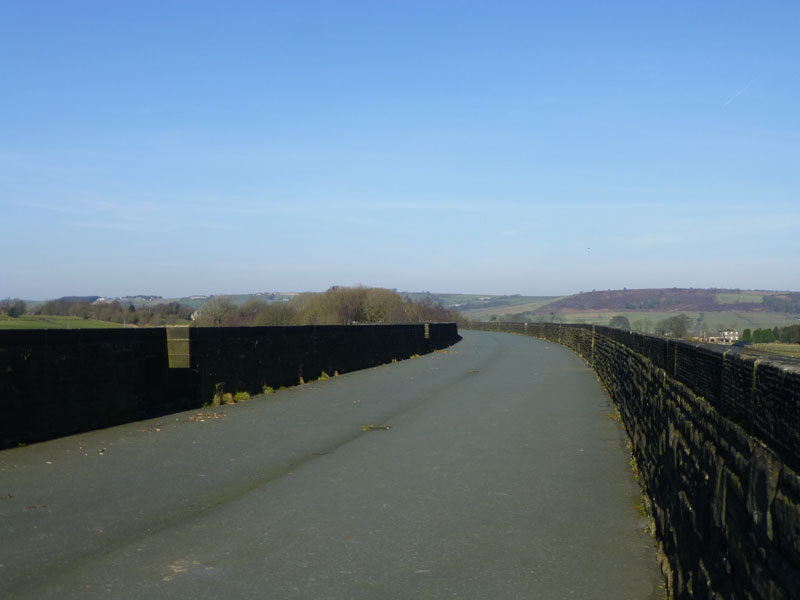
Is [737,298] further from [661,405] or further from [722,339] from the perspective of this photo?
[661,405]

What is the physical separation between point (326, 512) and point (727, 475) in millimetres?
3986

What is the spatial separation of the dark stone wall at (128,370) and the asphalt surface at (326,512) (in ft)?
1.51

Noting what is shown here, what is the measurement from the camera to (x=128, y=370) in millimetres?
12156

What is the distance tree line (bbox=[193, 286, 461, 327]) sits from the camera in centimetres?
8144

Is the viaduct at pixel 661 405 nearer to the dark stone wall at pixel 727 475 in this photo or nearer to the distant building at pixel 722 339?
the dark stone wall at pixel 727 475

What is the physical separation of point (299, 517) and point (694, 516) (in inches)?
135

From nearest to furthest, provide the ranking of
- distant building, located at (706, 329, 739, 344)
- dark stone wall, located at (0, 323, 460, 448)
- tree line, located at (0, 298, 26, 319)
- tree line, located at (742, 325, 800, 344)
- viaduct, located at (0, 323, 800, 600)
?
viaduct, located at (0, 323, 800, 600) < dark stone wall, located at (0, 323, 460, 448) < distant building, located at (706, 329, 739, 344) < tree line, located at (742, 325, 800, 344) < tree line, located at (0, 298, 26, 319)

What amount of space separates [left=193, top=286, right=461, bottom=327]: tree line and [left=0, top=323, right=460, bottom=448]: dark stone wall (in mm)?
60774

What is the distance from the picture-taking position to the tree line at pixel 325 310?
8144cm

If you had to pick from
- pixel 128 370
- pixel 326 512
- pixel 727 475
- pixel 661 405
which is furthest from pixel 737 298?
pixel 727 475

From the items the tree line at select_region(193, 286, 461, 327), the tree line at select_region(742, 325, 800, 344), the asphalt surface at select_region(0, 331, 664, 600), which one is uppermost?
the tree line at select_region(193, 286, 461, 327)

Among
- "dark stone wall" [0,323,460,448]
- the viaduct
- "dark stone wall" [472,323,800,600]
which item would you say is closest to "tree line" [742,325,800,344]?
the viaduct

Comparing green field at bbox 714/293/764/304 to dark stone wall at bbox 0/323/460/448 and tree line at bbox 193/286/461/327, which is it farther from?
dark stone wall at bbox 0/323/460/448

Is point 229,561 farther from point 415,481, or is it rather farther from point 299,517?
point 415,481
